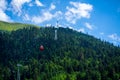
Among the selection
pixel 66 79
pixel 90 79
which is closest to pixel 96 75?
pixel 90 79

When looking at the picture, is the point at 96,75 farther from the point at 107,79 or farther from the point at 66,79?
the point at 66,79

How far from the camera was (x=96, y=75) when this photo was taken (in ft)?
655

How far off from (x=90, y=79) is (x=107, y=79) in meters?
14.1

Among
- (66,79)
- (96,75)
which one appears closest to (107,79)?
(96,75)

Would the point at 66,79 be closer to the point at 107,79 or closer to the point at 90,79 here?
the point at 90,79

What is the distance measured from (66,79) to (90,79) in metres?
18.2

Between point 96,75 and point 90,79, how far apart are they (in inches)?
264

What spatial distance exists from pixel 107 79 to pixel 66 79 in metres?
31.8

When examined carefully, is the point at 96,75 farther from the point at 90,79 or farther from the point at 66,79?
the point at 66,79

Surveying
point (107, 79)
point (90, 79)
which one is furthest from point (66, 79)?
point (107, 79)

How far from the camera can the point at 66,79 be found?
19738cm

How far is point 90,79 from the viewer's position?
195875 millimetres
